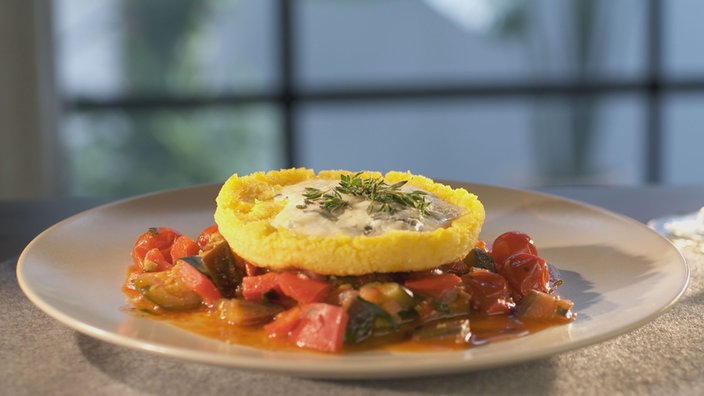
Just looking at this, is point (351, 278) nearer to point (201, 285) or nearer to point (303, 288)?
point (303, 288)

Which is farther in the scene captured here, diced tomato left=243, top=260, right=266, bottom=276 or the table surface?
diced tomato left=243, top=260, right=266, bottom=276

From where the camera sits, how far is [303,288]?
2.02m

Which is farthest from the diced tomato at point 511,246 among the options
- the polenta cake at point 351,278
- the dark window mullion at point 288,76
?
the dark window mullion at point 288,76

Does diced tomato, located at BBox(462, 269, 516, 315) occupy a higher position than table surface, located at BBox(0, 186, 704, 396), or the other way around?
diced tomato, located at BBox(462, 269, 516, 315)

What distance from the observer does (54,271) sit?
2178 mm

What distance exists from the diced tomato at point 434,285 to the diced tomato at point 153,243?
29.5 inches

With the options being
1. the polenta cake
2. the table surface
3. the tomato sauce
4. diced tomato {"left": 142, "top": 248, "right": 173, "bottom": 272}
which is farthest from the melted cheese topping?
the table surface

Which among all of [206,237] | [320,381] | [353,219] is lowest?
[320,381]

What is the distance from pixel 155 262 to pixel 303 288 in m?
0.51

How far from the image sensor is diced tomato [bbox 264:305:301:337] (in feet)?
6.25

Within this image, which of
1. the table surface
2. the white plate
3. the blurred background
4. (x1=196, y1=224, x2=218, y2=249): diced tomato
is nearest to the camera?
the white plate

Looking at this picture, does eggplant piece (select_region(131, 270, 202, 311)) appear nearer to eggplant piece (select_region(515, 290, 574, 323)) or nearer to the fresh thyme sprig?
the fresh thyme sprig

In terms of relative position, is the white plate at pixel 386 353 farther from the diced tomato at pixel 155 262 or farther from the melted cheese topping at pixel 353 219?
the melted cheese topping at pixel 353 219

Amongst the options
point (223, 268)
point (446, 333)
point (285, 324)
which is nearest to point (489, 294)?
point (446, 333)
